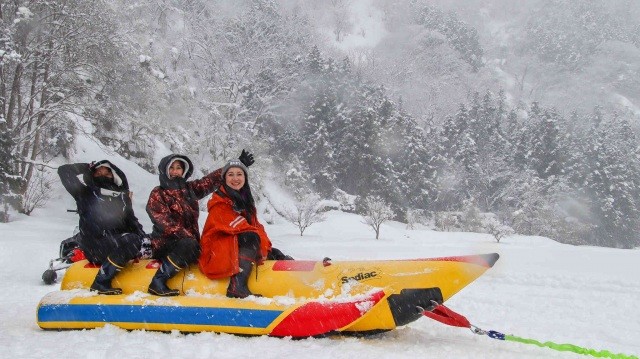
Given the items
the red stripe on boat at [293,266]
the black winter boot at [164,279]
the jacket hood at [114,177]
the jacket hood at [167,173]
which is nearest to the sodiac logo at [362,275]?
the red stripe on boat at [293,266]

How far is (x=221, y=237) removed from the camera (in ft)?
15.2

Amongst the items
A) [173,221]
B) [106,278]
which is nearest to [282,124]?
[173,221]

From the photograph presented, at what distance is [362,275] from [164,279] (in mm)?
1931

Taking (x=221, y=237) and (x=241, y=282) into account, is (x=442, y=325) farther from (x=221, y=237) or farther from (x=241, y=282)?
(x=221, y=237)

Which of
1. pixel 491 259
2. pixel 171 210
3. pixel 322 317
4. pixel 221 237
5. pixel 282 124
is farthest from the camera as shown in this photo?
pixel 282 124

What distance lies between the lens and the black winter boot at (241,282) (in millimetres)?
4492

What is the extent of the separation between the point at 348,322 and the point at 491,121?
52.4 meters

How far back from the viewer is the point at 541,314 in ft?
21.5

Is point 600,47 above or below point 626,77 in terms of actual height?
above

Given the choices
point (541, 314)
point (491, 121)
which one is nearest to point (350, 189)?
point (491, 121)

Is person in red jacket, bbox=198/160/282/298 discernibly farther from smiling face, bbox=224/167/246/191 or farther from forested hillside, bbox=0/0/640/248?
forested hillside, bbox=0/0/640/248

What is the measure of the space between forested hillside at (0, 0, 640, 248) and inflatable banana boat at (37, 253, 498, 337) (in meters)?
11.7

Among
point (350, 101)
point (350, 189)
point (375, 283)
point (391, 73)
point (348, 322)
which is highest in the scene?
point (391, 73)

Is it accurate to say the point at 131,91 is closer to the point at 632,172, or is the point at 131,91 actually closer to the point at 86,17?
the point at 86,17
